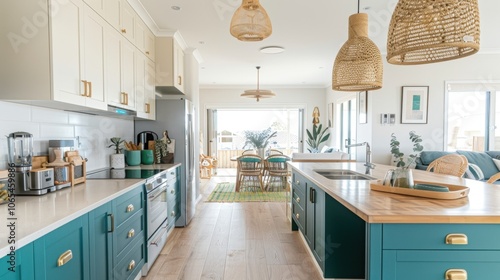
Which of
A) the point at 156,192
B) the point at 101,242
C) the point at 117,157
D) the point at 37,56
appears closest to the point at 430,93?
the point at 156,192

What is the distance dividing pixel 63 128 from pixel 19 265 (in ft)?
4.94

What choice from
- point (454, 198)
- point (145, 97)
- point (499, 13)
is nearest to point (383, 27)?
point (499, 13)

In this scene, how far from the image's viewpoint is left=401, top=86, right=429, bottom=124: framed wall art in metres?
4.78

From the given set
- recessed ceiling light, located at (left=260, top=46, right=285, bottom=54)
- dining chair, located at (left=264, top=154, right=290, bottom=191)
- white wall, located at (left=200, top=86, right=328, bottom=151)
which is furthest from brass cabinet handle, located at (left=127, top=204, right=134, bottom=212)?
white wall, located at (left=200, top=86, right=328, bottom=151)

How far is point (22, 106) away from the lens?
1757 millimetres

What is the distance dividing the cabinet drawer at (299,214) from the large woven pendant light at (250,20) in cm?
169

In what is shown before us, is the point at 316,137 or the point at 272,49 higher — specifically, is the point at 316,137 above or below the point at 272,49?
below

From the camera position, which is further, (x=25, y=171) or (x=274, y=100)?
(x=274, y=100)

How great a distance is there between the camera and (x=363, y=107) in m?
5.27

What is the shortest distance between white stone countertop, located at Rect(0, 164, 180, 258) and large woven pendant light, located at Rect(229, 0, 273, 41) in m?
1.47

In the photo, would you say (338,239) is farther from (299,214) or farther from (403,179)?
(299,214)

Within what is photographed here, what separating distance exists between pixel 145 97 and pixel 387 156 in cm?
416

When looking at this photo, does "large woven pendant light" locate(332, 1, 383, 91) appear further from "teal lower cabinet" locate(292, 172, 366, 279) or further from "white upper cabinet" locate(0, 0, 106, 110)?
"white upper cabinet" locate(0, 0, 106, 110)

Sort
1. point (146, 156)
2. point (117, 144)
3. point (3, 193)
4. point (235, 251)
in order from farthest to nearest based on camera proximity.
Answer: point (146, 156), point (117, 144), point (235, 251), point (3, 193)
